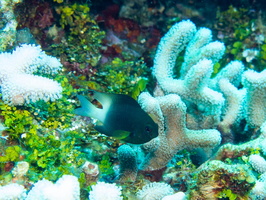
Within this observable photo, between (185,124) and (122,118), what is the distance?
1160 mm

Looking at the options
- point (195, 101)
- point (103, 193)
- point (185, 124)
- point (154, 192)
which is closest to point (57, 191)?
point (103, 193)

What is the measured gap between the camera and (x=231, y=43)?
6020 mm

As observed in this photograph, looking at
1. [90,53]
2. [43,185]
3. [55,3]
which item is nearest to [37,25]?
[55,3]

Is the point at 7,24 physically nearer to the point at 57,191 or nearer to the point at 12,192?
the point at 12,192

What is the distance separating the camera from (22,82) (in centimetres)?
233

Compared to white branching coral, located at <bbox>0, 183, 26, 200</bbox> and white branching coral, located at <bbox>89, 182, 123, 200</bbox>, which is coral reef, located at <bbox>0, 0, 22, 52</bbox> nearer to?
white branching coral, located at <bbox>0, 183, 26, 200</bbox>

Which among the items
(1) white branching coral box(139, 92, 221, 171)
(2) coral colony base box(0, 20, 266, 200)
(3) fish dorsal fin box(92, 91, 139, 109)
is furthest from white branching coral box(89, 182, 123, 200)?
(1) white branching coral box(139, 92, 221, 171)

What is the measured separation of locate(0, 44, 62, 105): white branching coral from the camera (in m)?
2.34

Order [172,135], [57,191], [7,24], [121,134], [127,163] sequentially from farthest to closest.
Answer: [7,24] < [172,135] < [127,163] < [121,134] < [57,191]

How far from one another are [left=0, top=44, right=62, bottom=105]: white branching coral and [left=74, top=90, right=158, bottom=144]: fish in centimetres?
41

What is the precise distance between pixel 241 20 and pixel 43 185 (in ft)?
20.1

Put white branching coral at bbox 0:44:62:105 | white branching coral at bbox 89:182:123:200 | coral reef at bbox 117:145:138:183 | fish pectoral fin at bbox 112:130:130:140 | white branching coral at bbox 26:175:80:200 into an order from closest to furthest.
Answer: white branching coral at bbox 26:175:80:200, white branching coral at bbox 89:182:123:200, fish pectoral fin at bbox 112:130:130:140, white branching coral at bbox 0:44:62:105, coral reef at bbox 117:145:138:183

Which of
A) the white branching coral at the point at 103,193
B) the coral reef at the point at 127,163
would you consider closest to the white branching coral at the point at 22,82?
the coral reef at the point at 127,163

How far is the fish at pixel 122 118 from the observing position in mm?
2254
